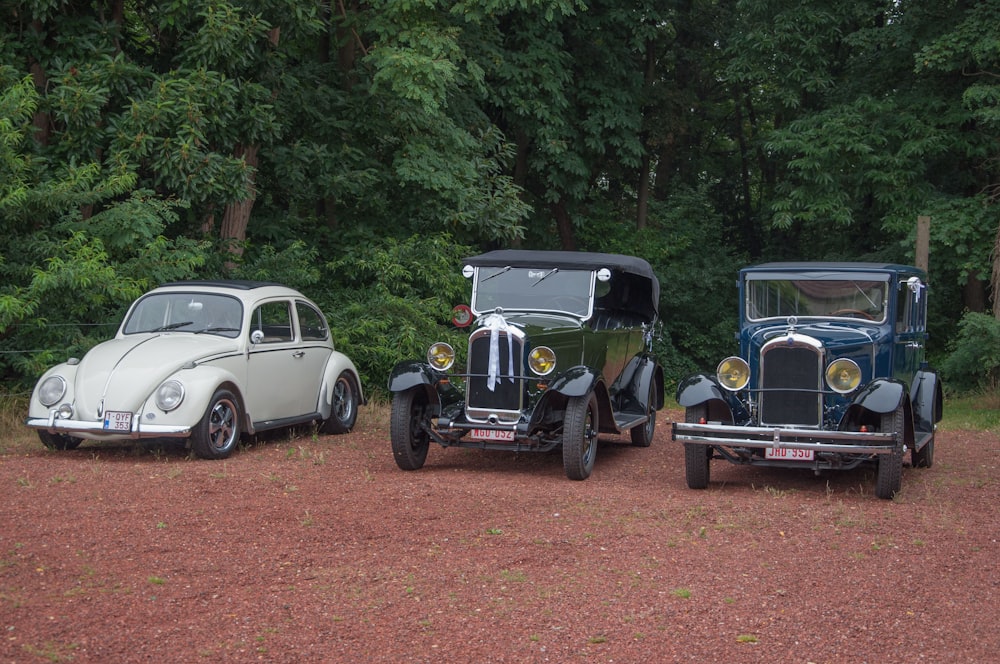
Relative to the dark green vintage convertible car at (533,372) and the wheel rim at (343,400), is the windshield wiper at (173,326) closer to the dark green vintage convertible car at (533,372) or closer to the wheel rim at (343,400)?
the wheel rim at (343,400)

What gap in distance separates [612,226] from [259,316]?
16.0m

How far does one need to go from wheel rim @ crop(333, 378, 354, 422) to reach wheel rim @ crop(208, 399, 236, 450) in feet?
5.99

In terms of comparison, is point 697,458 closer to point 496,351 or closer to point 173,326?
point 496,351

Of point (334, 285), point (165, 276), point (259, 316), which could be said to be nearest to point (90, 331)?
point (165, 276)

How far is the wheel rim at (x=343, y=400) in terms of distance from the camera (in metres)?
12.1

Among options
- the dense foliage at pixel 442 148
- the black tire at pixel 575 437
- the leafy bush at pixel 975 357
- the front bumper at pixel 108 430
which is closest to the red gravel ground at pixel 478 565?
the black tire at pixel 575 437

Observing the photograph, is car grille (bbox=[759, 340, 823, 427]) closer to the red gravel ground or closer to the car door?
the red gravel ground

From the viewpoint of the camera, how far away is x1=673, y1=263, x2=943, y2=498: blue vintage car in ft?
28.4

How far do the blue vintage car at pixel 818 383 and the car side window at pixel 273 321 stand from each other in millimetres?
4268

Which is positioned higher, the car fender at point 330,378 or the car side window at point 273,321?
the car side window at point 273,321

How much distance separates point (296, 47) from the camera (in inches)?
744

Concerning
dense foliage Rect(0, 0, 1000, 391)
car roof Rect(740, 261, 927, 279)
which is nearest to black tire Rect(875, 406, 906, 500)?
car roof Rect(740, 261, 927, 279)

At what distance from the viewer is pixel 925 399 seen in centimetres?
1023

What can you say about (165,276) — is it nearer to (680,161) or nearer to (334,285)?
(334,285)
